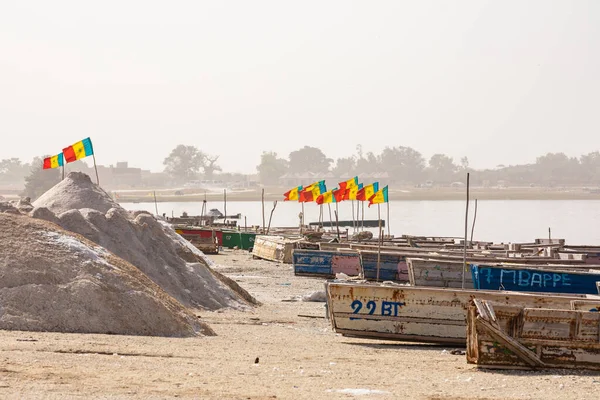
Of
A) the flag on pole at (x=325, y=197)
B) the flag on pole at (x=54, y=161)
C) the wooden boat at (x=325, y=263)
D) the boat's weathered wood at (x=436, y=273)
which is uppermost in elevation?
the flag on pole at (x=54, y=161)

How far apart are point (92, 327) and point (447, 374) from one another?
600 cm

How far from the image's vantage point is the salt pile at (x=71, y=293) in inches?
625

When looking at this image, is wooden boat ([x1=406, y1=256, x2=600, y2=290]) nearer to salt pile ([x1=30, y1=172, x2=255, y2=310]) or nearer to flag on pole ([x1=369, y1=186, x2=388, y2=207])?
salt pile ([x1=30, y1=172, x2=255, y2=310])

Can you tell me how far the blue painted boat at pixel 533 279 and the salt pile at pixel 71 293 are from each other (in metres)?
8.40

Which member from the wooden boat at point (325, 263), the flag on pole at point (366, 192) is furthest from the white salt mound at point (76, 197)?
the flag on pole at point (366, 192)

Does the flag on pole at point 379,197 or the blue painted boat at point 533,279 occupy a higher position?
the flag on pole at point 379,197

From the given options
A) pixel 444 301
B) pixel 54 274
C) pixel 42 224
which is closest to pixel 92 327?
pixel 54 274

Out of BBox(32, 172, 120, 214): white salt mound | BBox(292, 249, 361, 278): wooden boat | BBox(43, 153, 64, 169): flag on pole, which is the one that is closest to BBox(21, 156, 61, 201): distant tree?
BBox(43, 153, 64, 169): flag on pole

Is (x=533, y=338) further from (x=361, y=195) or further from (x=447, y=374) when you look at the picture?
(x=361, y=195)

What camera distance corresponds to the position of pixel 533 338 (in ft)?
46.4

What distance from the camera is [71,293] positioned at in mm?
16266

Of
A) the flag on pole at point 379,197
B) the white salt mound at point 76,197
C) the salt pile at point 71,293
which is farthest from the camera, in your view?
the flag on pole at point 379,197

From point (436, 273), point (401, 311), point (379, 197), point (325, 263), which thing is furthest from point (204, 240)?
point (401, 311)

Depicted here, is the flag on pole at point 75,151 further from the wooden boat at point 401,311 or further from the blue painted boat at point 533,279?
the wooden boat at point 401,311
